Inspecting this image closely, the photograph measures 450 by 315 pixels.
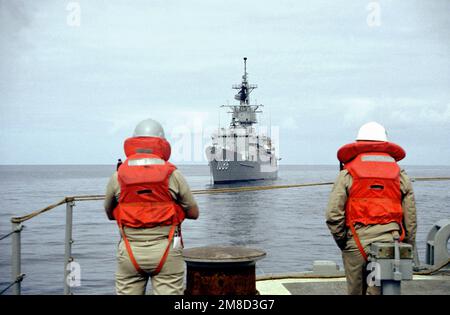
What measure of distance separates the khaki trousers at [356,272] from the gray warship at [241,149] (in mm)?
93646

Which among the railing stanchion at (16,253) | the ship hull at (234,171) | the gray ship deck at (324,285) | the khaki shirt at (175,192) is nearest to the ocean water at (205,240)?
the gray ship deck at (324,285)

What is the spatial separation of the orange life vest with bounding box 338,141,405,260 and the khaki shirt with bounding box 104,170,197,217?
138 cm

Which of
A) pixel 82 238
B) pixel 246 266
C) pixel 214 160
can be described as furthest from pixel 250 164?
pixel 246 266

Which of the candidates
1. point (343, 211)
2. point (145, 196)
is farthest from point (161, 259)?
point (343, 211)

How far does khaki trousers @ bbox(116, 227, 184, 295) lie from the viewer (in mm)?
4270

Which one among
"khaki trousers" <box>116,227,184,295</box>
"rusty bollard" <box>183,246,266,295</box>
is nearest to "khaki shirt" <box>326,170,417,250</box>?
"rusty bollard" <box>183,246,266,295</box>

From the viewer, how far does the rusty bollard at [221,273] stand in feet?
16.6

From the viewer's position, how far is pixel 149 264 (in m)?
4.27

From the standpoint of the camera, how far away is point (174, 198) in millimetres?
4410

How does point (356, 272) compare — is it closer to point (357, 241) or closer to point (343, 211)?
point (357, 241)

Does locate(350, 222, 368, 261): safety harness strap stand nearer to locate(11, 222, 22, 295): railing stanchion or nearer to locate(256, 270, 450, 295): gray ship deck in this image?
locate(256, 270, 450, 295): gray ship deck

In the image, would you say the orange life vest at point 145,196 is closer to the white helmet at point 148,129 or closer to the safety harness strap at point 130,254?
the safety harness strap at point 130,254

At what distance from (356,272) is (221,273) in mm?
1241
